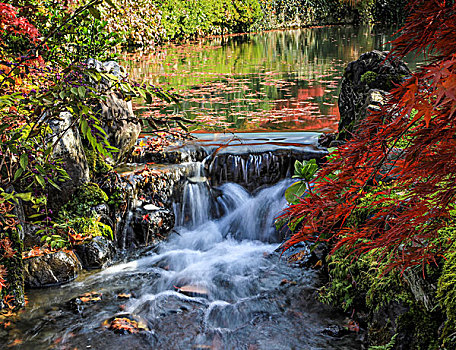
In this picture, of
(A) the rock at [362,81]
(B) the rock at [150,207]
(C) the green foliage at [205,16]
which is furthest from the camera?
(C) the green foliage at [205,16]

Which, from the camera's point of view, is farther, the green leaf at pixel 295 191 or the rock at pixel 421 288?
the green leaf at pixel 295 191

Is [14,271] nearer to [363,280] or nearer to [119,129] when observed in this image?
[119,129]

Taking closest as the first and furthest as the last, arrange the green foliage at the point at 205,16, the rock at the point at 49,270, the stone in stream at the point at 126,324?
1. the stone in stream at the point at 126,324
2. the rock at the point at 49,270
3. the green foliage at the point at 205,16

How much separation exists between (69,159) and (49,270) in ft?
4.13

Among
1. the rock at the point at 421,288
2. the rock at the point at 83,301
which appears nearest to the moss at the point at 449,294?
the rock at the point at 421,288

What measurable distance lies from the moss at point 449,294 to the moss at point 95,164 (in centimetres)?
381

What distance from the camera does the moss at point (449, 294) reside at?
2.13 m

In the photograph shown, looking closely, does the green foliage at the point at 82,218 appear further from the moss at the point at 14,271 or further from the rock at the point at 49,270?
the moss at the point at 14,271

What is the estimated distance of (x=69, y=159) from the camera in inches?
181

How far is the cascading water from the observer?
3.11 m

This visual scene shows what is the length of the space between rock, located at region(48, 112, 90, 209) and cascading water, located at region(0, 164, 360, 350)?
101 centimetres

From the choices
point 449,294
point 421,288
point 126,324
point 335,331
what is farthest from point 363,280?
point 126,324

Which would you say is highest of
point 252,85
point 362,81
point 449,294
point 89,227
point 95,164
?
point 362,81

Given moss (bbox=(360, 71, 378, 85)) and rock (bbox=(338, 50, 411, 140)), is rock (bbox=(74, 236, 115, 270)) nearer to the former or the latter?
rock (bbox=(338, 50, 411, 140))
